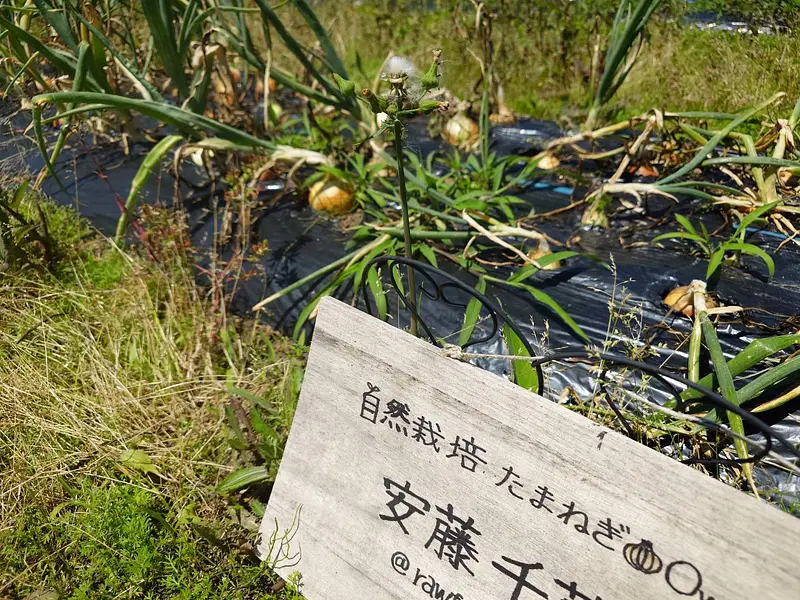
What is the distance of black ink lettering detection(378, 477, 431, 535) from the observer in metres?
1.17

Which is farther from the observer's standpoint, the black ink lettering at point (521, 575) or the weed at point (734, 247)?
the weed at point (734, 247)

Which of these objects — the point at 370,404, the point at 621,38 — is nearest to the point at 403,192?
the point at 370,404

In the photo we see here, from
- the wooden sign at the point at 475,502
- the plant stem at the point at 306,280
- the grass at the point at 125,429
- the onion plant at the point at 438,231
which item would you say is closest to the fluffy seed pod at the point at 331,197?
the onion plant at the point at 438,231

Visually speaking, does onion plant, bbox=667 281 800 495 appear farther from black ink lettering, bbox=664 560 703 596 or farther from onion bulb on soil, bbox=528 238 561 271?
onion bulb on soil, bbox=528 238 561 271

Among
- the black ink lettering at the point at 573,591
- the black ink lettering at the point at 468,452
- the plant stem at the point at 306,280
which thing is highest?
the black ink lettering at the point at 468,452

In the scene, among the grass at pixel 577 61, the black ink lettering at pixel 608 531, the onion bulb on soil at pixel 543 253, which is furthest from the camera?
the grass at pixel 577 61

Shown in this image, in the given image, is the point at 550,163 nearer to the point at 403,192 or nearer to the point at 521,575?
the point at 403,192

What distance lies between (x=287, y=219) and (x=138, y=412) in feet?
3.26

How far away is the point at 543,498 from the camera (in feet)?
3.35

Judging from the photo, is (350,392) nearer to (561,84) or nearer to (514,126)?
(514,126)

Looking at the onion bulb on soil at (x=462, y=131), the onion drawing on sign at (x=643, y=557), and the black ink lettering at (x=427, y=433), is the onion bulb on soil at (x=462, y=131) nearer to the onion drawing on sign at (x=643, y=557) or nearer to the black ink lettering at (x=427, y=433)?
the black ink lettering at (x=427, y=433)

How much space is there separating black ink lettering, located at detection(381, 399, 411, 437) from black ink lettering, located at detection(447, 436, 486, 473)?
0.11 m

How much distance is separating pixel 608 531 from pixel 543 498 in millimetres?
115

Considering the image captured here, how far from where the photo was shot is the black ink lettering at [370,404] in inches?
47.8
